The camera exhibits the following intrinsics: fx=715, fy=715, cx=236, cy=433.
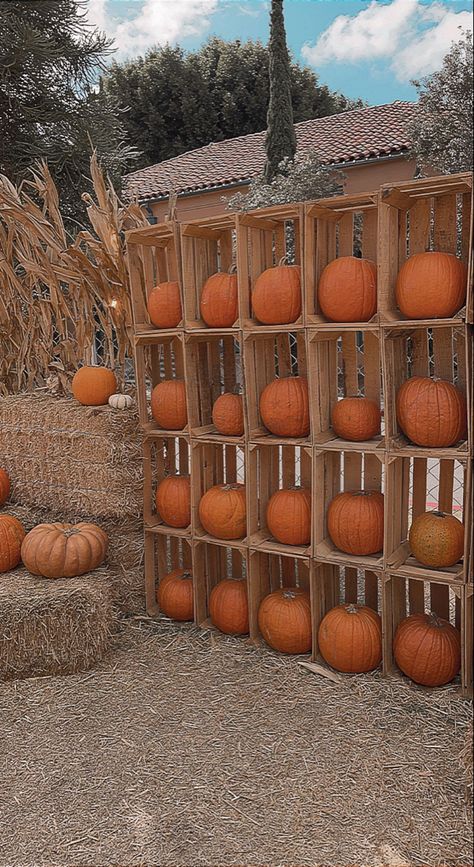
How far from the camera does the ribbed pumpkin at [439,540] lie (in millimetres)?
2658

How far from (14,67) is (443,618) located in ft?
31.7

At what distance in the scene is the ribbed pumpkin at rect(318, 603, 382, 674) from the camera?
2.84m

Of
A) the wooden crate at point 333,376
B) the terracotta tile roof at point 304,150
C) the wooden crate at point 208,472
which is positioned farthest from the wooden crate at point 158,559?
the terracotta tile roof at point 304,150

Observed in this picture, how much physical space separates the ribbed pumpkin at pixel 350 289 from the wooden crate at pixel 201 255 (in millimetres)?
453

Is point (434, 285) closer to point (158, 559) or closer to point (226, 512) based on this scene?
point (226, 512)

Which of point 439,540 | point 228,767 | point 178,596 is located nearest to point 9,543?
point 178,596

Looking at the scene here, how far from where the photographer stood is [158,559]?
360cm

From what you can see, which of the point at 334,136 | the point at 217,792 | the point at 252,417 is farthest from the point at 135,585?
the point at 334,136

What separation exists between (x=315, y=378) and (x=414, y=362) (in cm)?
41

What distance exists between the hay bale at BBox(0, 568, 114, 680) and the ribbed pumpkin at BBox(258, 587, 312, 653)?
2.28 feet

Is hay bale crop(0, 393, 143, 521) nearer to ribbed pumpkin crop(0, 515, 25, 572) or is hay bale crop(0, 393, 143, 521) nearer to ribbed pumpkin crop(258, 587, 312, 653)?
ribbed pumpkin crop(0, 515, 25, 572)

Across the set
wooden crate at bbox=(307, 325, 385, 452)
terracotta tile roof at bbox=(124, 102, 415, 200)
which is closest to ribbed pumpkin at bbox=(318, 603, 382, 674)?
wooden crate at bbox=(307, 325, 385, 452)

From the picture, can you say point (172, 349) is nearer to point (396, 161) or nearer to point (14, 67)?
point (14, 67)

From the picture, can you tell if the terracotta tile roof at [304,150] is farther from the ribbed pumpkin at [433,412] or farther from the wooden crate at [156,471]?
the ribbed pumpkin at [433,412]
